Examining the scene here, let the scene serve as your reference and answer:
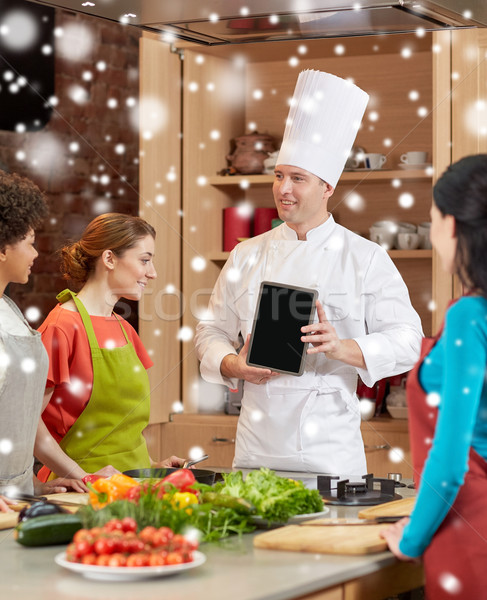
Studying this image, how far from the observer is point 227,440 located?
2846 mm

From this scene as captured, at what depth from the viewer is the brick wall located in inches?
117

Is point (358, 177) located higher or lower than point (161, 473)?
higher

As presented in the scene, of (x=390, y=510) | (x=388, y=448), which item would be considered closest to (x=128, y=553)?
(x=390, y=510)

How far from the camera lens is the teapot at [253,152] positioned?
2.97 meters

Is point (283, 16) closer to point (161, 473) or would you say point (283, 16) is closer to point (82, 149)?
point (161, 473)

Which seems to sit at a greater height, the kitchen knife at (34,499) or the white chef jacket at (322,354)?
the white chef jacket at (322,354)

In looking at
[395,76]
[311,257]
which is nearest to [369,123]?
[395,76]

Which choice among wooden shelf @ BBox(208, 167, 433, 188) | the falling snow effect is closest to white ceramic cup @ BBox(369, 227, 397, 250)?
wooden shelf @ BBox(208, 167, 433, 188)

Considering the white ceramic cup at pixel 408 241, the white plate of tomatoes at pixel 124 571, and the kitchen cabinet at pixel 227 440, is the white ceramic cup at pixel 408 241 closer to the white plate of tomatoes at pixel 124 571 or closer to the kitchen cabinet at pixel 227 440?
the kitchen cabinet at pixel 227 440

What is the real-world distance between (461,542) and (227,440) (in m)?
1.78

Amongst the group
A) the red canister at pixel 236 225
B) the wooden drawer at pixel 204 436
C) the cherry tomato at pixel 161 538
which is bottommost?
the wooden drawer at pixel 204 436

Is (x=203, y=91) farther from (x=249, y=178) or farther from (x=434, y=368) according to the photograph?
(x=434, y=368)

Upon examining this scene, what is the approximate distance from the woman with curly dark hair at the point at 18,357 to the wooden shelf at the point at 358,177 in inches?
52.4

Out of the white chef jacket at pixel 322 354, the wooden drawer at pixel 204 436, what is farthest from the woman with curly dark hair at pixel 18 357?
the wooden drawer at pixel 204 436
